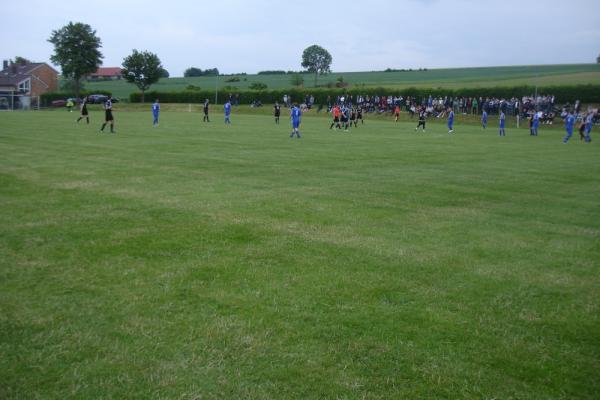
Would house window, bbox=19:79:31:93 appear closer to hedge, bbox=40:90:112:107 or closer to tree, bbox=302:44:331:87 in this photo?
hedge, bbox=40:90:112:107

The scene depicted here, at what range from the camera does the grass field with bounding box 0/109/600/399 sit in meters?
4.33

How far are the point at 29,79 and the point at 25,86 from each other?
145 cm

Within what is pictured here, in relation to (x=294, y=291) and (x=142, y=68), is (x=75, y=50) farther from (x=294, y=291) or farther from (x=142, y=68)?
(x=294, y=291)

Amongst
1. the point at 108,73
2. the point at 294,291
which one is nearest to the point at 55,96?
the point at 108,73

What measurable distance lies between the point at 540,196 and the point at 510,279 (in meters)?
6.92

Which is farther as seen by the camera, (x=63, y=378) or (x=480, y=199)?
(x=480, y=199)

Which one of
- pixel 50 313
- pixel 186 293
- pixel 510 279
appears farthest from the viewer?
pixel 510 279

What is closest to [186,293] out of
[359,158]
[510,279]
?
[510,279]

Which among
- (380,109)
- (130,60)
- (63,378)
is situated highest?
(130,60)

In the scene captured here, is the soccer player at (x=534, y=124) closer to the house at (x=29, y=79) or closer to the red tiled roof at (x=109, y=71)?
the house at (x=29, y=79)

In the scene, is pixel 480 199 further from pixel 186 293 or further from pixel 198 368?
pixel 198 368

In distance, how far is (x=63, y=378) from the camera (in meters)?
4.21

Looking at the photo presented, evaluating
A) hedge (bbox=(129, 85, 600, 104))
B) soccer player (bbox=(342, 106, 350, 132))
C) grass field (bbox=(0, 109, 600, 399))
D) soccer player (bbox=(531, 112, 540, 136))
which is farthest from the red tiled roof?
grass field (bbox=(0, 109, 600, 399))

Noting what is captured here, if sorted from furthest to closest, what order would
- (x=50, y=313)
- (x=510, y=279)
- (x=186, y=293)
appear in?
(x=510, y=279)
(x=186, y=293)
(x=50, y=313)
